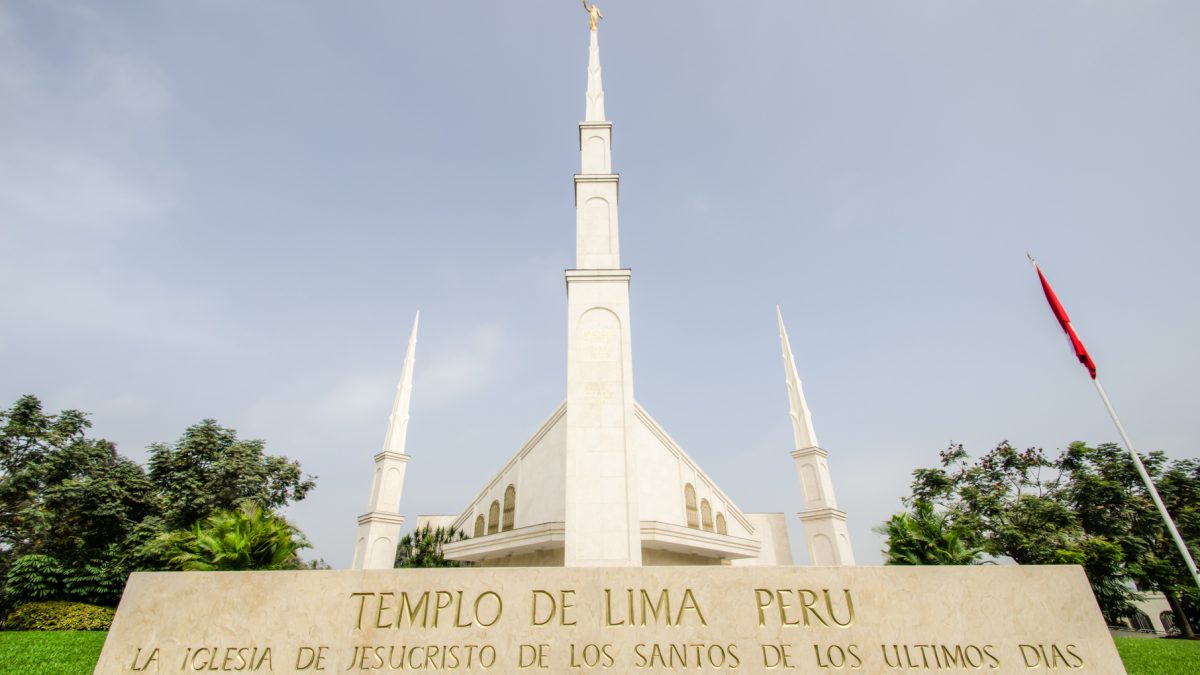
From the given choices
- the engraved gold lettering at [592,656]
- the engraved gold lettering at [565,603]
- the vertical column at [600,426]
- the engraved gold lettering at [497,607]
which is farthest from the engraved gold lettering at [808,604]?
the vertical column at [600,426]

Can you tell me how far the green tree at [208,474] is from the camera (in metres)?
27.0

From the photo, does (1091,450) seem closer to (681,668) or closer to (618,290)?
(618,290)

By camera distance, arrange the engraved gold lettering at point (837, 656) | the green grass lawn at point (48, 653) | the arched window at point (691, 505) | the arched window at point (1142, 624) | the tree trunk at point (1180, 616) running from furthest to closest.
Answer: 1. the arched window at point (1142, 624)
2. the tree trunk at point (1180, 616)
3. the arched window at point (691, 505)
4. the green grass lawn at point (48, 653)
5. the engraved gold lettering at point (837, 656)

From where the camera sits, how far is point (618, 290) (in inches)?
683

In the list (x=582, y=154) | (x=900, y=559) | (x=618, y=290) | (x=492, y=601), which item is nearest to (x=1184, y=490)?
(x=900, y=559)

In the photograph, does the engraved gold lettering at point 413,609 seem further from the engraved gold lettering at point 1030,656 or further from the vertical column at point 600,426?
the vertical column at point 600,426

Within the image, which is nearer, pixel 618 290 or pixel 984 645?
pixel 984 645

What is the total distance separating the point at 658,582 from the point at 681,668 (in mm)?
942

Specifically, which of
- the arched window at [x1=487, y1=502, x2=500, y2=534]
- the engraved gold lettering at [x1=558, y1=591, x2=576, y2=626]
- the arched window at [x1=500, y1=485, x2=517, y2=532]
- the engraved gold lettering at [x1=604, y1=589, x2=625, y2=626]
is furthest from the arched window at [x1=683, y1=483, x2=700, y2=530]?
the engraved gold lettering at [x1=558, y1=591, x2=576, y2=626]

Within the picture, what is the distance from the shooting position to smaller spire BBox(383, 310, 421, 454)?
27159 mm

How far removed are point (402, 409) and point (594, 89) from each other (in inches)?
756

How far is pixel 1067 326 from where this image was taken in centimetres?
1323

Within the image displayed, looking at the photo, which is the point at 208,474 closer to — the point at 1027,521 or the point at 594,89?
the point at 594,89

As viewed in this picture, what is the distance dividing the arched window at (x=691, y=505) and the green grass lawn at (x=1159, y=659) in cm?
1435
